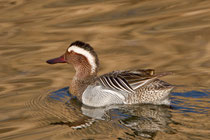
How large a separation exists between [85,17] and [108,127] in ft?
23.1

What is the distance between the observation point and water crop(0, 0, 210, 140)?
6.98 m

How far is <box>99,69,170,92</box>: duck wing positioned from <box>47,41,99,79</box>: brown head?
0.62 meters

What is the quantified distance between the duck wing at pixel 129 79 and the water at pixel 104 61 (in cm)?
35

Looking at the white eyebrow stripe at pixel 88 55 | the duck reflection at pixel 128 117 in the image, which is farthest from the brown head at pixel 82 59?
the duck reflection at pixel 128 117

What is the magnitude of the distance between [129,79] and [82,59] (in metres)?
1.25

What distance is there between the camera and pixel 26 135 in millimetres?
6879

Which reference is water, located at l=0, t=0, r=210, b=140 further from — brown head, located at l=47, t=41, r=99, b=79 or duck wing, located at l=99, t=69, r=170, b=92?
brown head, located at l=47, t=41, r=99, b=79

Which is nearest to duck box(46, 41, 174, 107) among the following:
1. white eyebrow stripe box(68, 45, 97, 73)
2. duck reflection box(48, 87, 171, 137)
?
white eyebrow stripe box(68, 45, 97, 73)

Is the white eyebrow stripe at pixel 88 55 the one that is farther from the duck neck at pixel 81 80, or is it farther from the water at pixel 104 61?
the water at pixel 104 61

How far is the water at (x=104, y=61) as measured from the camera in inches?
275

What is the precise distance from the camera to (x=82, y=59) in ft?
28.8

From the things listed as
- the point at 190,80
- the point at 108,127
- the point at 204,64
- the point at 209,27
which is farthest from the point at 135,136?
the point at 209,27

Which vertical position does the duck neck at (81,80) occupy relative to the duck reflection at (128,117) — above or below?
above

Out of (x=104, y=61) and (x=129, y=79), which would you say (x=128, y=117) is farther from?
(x=104, y=61)
